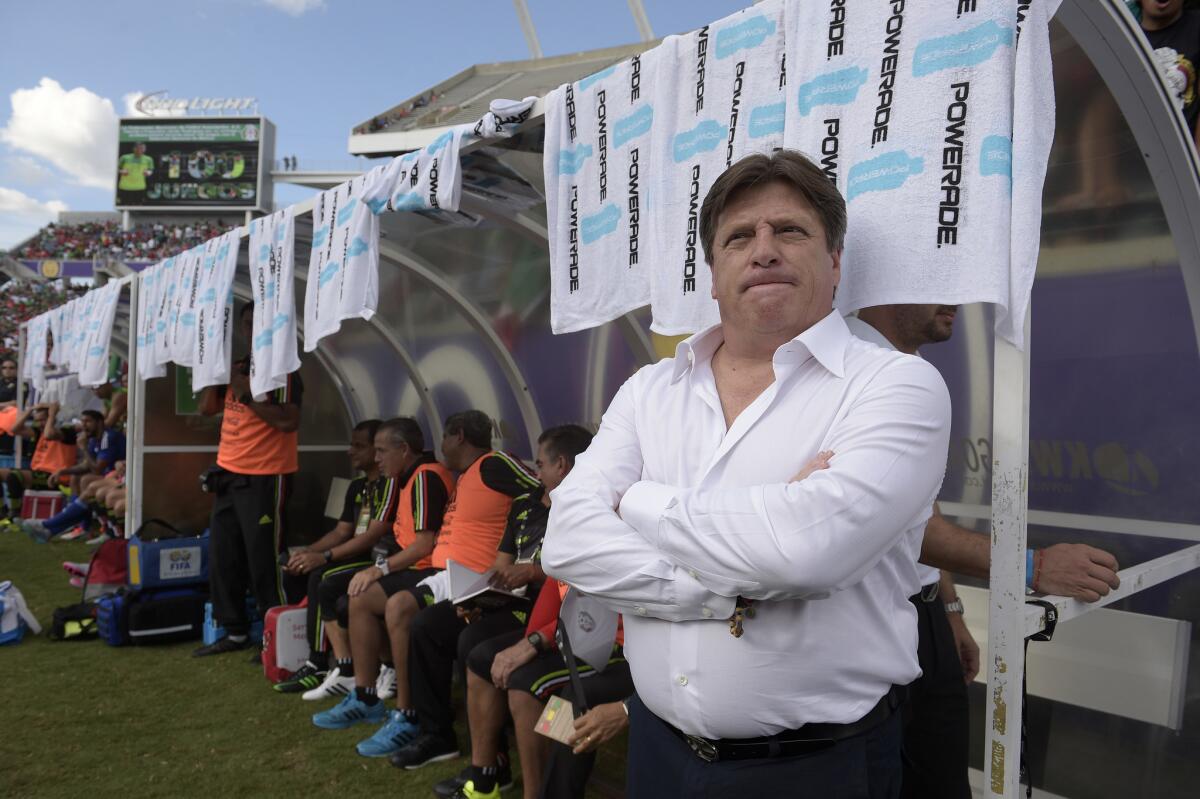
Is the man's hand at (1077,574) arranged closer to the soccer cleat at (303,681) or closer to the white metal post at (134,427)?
the soccer cleat at (303,681)

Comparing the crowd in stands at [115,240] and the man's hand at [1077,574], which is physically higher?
the crowd in stands at [115,240]

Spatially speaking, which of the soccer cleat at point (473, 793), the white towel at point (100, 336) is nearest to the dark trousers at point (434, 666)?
the soccer cleat at point (473, 793)

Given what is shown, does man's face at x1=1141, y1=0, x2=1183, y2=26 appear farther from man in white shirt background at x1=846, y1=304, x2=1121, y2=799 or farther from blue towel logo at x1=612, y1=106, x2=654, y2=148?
blue towel logo at x1=612, y1=106, x2=654, y2=148

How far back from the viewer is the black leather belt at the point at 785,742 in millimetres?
1568

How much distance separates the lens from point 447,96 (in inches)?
1524

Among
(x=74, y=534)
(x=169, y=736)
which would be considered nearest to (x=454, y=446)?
(x=169, y=736)

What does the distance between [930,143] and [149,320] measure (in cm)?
626

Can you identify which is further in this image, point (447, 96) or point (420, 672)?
point (447, 96)

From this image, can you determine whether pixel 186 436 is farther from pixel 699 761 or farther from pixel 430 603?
pixel 699 761

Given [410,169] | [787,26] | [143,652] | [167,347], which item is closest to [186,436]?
[167,347]

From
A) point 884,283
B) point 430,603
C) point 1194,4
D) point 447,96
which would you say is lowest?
point 430,603

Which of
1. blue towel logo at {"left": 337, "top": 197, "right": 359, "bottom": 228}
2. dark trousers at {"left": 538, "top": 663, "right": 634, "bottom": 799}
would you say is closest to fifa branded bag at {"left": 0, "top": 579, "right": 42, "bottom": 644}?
blue towel logo at {"left": 337, "top": 197, "right": 359, "bottom": 228}

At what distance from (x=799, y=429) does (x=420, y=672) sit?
3.06 meters

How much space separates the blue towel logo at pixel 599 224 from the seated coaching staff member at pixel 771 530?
108 cm
